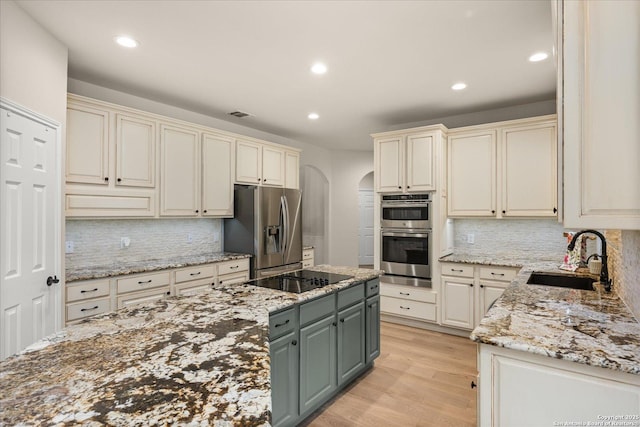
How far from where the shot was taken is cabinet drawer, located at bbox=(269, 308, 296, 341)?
6.12ft

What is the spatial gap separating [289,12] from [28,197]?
7.02 feet

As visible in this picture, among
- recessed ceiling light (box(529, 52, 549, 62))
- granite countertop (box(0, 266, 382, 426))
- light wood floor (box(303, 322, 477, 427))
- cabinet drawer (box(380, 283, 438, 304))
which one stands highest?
recessed ceiling light (box(529, 52, 549, 62))

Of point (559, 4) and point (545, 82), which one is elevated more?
point (545, 82)

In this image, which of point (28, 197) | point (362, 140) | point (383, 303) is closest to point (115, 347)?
point (28, 197)

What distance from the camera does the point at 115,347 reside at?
1233 mm

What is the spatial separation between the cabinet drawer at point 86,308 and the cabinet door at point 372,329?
7.50ft

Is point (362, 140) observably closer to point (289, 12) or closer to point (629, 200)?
point (289, 12)

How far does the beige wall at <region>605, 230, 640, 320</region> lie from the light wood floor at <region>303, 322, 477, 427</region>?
4.16 feet

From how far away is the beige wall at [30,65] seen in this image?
2023mm

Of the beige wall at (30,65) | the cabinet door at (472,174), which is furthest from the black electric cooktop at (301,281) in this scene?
A: the cabinet door at (472,174)

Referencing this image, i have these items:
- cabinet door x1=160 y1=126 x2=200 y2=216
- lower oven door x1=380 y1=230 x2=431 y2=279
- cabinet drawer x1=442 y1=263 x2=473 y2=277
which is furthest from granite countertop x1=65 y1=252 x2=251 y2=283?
cabinet drawer x1=442 y1=263 x2=473 y2=277

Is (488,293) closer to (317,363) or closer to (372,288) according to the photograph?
(372,288)

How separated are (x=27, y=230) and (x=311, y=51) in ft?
7.90

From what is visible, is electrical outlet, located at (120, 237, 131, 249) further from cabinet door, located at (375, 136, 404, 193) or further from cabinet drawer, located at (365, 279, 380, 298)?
cabinet door, located at (375, 136, 404, 193)
